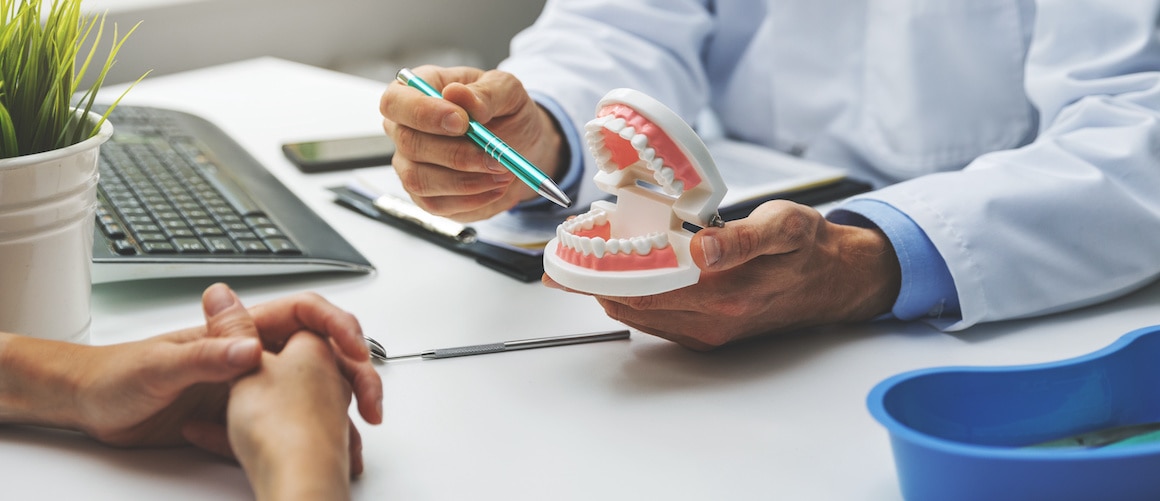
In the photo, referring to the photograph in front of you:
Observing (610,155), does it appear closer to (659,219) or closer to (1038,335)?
(659,219)

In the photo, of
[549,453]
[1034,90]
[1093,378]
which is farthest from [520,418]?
[1034,90]

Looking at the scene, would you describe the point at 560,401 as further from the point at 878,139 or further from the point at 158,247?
the point at 878,139

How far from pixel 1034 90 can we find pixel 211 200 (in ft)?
2.56

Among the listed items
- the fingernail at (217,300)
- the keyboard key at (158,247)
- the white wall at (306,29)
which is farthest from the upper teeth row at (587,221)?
the white wall at (306,29)

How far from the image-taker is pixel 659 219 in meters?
0.68

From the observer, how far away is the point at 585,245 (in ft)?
2.18

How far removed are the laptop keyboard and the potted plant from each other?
0.54ft

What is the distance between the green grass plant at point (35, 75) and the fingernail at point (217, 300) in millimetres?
171

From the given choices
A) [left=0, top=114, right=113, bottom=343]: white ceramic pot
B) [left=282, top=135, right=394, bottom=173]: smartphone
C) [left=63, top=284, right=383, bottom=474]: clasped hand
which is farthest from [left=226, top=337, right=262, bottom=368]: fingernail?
[left=282, top=135, right=394, bottom=173]: smartphone

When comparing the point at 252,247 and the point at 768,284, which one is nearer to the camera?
the point at 768,284

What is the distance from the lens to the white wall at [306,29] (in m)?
2.08

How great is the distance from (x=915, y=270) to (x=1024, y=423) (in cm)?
21

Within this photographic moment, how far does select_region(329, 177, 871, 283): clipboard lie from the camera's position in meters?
0.91

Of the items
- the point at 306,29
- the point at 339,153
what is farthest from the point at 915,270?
the point at 306,29
